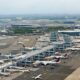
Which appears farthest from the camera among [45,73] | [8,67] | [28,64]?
[28,64]

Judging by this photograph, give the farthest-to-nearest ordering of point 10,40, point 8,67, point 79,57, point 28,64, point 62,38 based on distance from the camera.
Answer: point 10,40, point 62,38, point 79,57, point 28,64, point 8,67

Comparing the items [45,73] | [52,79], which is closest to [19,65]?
[45,73]

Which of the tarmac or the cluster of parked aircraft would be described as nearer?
the tarmac

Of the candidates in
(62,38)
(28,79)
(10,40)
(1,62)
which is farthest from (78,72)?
(10,40)

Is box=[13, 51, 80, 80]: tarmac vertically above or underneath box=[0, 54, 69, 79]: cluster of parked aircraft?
underneath

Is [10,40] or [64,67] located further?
[10,40]

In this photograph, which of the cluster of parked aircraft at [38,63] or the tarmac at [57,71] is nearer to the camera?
the tarmac at [57,71]

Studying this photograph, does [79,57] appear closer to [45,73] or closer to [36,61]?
[36,61]

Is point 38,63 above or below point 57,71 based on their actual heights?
above

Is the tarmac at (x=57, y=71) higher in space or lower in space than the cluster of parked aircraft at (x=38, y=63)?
lower

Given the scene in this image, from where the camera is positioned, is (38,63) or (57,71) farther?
(38,63)
